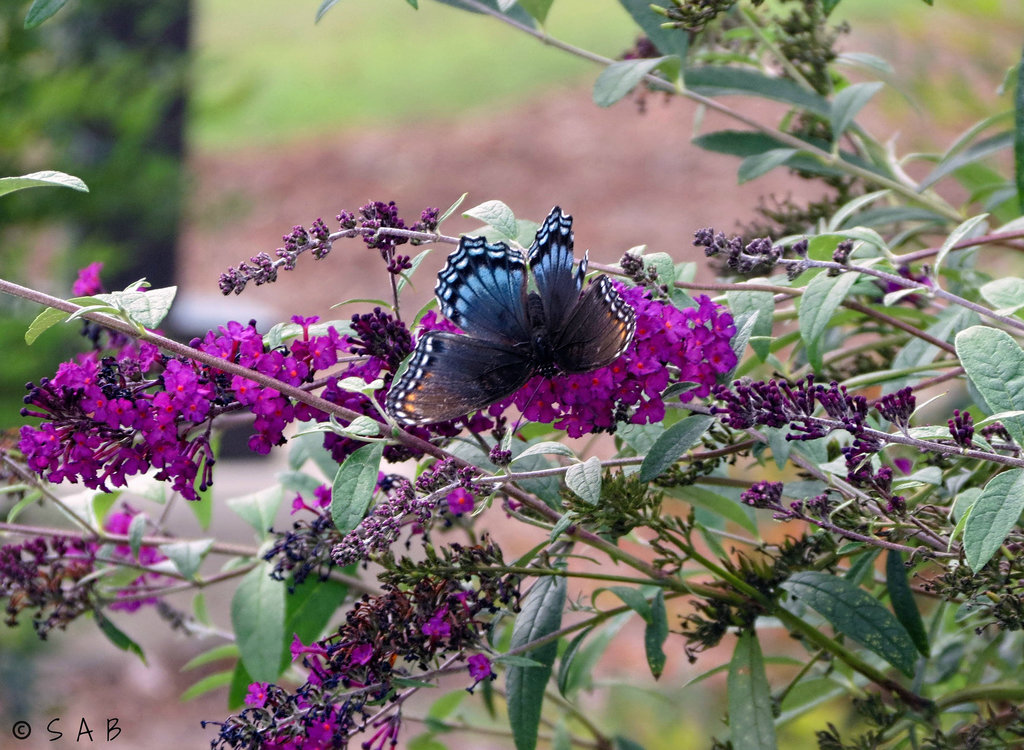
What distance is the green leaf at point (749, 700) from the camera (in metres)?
1.18

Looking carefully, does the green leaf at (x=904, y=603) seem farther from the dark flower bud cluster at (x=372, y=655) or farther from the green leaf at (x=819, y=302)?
the dark flower bud cluster at (x=372, y=655)

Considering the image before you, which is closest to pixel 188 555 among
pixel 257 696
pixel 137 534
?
pixel 137 534

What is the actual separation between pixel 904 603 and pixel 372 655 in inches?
25.2

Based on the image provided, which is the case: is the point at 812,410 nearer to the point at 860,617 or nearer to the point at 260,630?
the point at 860,617

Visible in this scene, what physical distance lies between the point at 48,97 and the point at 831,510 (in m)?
4.12

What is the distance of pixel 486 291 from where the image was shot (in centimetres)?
130

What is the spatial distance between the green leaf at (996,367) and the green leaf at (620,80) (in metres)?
0.62

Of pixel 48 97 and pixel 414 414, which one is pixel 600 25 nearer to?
pixel 48 97

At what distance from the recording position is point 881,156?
1.77 metres

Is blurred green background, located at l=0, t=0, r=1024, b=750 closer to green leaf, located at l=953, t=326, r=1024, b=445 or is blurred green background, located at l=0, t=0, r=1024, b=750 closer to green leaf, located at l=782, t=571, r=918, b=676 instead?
green leaf, located at l=782, t=571, r=918, b=676

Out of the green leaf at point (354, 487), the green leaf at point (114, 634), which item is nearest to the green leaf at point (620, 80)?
the green leaf at point (354, 487)

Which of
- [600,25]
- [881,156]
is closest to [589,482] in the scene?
[881,156]

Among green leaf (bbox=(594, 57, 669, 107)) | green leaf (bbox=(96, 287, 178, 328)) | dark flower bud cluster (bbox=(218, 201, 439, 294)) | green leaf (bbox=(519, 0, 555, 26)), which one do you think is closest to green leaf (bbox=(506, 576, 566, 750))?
dark flower bud cluster (bbox=(218, 201, 439, 294))

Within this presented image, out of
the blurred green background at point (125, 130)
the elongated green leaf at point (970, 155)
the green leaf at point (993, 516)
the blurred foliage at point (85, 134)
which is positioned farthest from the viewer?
the blurred foliage at point (85, 134)
